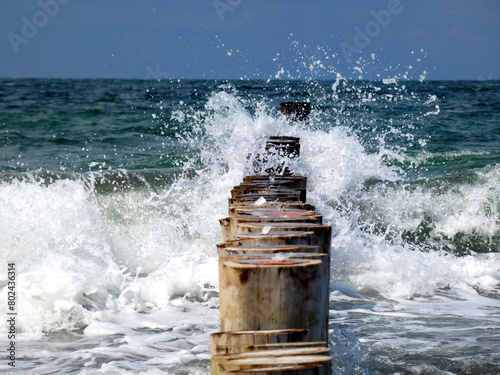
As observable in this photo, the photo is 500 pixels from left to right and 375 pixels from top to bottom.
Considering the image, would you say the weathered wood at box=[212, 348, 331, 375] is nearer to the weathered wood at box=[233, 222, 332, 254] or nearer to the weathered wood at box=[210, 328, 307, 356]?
the weathered wood at box=[210, 328, 307, 356]

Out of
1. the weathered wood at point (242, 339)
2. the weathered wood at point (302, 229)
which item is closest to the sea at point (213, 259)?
the weathered wood at point (302, 229)

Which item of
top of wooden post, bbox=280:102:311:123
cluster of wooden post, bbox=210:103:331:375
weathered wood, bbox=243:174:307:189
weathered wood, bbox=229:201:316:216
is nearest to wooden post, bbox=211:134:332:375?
cluster of wooden post, bbox=210:103:331:375

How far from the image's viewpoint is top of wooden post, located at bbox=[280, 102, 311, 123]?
6926 millimetres

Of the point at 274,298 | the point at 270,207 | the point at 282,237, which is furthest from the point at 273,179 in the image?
the point at 274,298

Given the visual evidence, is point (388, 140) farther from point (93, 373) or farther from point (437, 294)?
point (93, 373)

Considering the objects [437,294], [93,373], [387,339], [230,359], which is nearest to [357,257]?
[437,294]

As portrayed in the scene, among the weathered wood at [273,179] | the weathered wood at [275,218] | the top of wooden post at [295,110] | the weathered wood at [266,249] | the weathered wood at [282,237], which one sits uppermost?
the top of wooden post at [295,110]

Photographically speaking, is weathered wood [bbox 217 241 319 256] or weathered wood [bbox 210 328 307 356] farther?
weathered wood [bbox 217 241 319 256]

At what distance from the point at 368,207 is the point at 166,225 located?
9.50 ft

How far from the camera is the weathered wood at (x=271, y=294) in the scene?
1.94 metres

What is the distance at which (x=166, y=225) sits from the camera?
7.10 m

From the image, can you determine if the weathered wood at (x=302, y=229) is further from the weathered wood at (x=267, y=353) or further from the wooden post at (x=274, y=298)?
the weathered wood at (x=267, y=353)

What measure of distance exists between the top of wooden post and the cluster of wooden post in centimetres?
440

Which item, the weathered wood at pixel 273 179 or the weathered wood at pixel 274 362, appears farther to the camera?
the weathered wood at pixel 273 179
